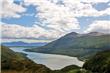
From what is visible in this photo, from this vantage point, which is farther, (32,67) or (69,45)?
(69,45)

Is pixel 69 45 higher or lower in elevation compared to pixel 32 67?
higher

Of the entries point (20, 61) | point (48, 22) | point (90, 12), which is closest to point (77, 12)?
point (90, 12)

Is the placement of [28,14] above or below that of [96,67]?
above

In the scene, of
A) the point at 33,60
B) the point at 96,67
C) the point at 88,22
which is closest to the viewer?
the point at 88,22

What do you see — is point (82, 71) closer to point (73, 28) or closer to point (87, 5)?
point (73, 28)

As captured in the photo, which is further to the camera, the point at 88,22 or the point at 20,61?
the point at 20,61

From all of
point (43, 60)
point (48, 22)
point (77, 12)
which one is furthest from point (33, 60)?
point (77, 12)

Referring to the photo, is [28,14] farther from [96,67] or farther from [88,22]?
[96,67]

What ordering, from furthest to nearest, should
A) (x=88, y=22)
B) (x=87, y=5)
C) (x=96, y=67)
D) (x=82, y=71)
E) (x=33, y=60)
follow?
(x=96, y=67) < (x=82, y=71) < (x=33, y=60) < (x=88, y=22) < (x=87, y=5)

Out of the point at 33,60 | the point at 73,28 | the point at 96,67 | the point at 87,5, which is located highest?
the point at 87,5
